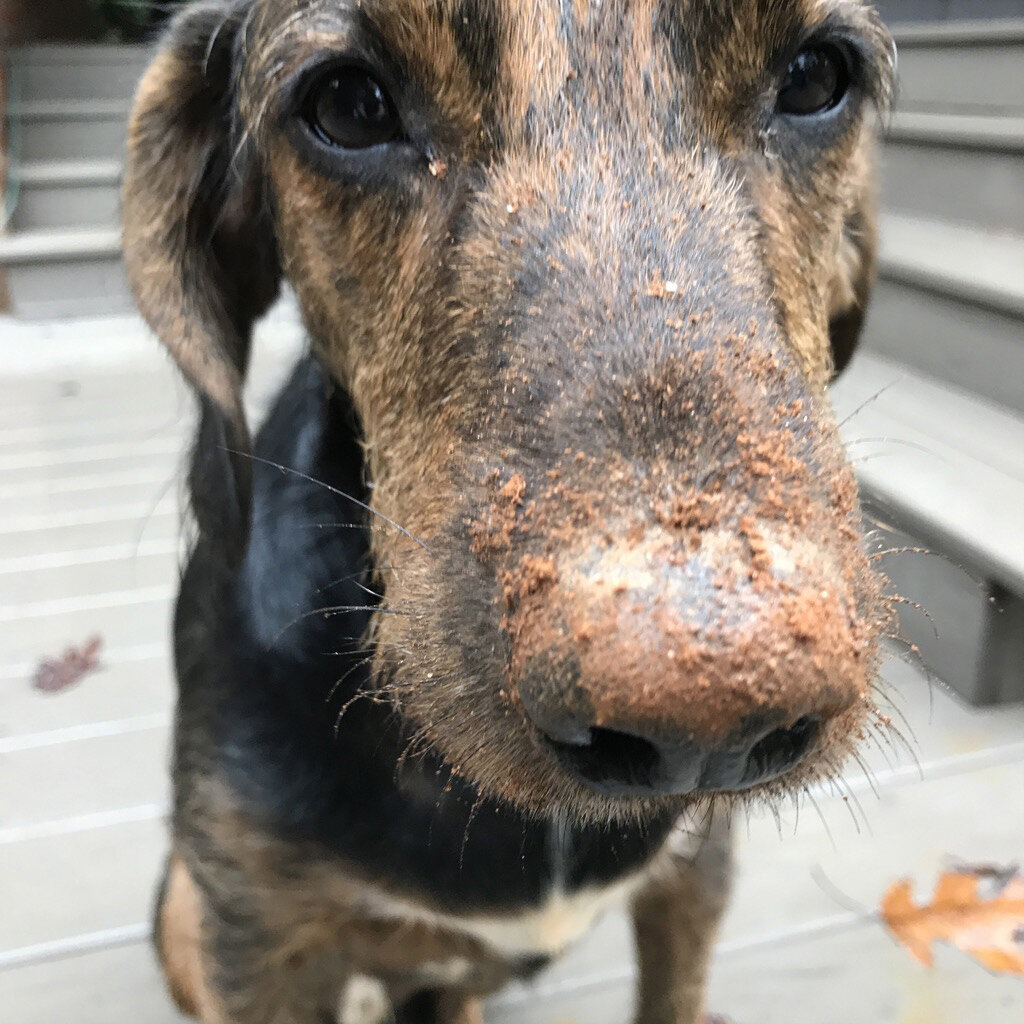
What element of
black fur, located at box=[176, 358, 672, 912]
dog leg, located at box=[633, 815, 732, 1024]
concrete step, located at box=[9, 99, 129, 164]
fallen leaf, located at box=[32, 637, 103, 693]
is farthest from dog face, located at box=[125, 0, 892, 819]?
concrete step, located at box=[9, 99, 129, 164]

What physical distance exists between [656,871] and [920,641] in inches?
49.7

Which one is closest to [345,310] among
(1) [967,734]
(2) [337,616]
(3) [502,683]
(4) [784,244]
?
(2) [337,616]

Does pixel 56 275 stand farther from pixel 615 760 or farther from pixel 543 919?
pixel 615 760

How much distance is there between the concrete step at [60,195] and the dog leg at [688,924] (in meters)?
5.05

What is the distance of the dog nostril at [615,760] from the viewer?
2.26 ft

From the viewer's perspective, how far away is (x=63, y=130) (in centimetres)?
567

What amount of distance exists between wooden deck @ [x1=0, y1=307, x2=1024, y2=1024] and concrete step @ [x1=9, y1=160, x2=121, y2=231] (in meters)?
3.23

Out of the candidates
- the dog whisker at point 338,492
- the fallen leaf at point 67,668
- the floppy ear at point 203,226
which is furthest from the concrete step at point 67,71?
the dog whisker at point 338,492

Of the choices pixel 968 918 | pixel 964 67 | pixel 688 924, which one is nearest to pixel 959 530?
pixel 968 918

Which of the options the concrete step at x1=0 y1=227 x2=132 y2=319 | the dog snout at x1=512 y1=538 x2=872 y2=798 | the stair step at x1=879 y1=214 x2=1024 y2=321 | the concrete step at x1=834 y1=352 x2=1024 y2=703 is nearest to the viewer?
the dog snout at x1=512 y1=538 x2=872 y2=798

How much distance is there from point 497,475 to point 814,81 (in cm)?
66

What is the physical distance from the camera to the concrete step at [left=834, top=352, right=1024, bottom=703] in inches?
86.0

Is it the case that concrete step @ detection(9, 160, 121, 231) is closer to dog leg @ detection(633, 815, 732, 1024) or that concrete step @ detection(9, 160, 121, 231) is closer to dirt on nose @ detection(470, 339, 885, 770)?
dog leg @ detection(633, 815, 732, 1024)

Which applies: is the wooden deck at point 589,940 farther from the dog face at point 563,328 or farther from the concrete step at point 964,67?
the concrete step at point 964,67
